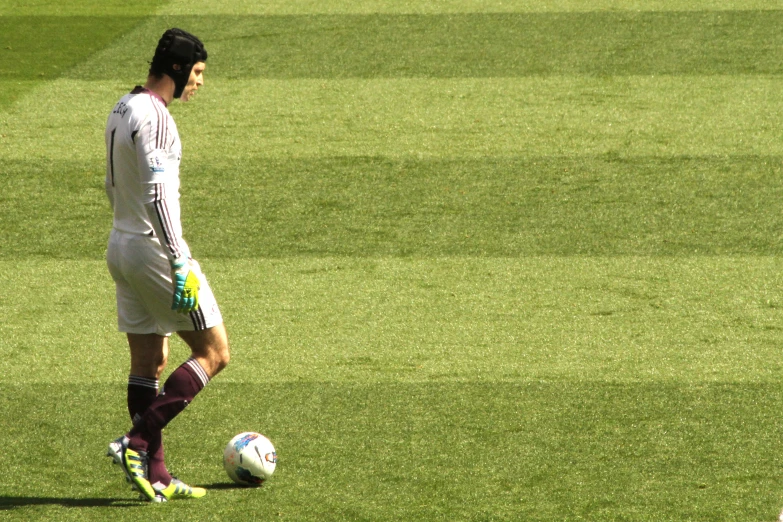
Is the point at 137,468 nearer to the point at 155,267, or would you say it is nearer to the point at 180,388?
the point at 180,388

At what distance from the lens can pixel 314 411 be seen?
5.44 metres

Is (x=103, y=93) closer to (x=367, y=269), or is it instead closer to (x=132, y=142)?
(x=367, y=269)

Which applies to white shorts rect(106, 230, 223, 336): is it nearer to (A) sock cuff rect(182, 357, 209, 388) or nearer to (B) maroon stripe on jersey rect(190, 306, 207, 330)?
(B) maroon stripe on jersey rect(190, 306, 207, 330)

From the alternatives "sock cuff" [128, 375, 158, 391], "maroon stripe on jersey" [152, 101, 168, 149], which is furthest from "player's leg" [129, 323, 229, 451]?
"maroon stripe on jersey" [152, 101, 168, 149]

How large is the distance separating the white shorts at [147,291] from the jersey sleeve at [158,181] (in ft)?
0.32

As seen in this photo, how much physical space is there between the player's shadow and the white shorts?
2.30 feet

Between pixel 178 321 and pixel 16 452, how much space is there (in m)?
1.25

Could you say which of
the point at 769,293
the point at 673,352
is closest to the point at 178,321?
the point at 673,352

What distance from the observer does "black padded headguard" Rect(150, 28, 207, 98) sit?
4266mm

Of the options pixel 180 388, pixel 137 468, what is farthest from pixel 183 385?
pixel 137 468

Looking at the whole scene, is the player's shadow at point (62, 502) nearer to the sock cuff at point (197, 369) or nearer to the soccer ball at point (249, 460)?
the soccer ball at point (249, 460)

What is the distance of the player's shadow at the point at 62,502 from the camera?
4.45 metres

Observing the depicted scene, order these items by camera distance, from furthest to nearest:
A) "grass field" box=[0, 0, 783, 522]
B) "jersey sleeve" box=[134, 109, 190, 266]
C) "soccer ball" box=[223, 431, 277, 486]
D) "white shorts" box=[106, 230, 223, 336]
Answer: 1. "grass field" box=[0, 0, 783, 522]
2. "soccer ball" box=[223, 431, 277, 486]
3. "white shorts" box=[106, 230, 223, 336]
4. "jersey sleeve" box=[134, 109, 190, 266]

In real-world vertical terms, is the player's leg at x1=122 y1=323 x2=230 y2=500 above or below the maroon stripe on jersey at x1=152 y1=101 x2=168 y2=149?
below
